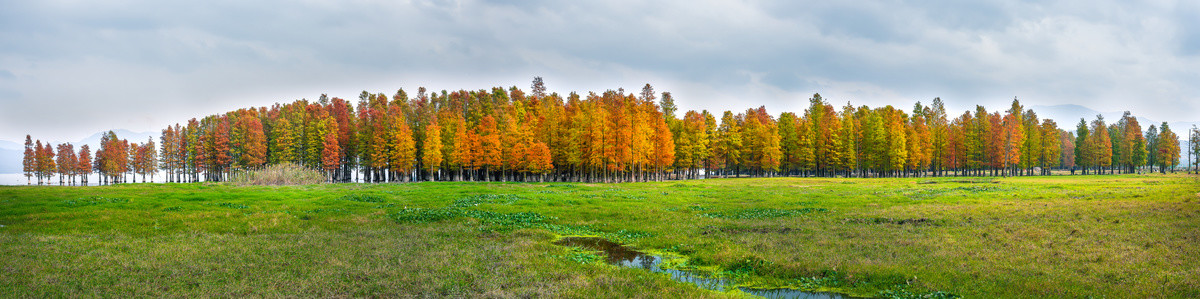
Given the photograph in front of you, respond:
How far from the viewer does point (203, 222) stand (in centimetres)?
1836

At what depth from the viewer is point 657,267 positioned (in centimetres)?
1282

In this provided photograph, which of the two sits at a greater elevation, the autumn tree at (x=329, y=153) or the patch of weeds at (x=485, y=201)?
the autumn tree at (x=329, y=153)

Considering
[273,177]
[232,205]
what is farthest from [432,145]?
[232,205]

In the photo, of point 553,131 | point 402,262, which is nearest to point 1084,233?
point 402,262

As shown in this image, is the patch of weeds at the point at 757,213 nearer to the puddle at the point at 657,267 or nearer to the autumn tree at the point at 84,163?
the puddle at the point at 657,267

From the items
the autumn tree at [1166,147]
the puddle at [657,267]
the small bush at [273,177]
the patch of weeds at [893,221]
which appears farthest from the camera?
Result: the autumn tree at [1166,147]

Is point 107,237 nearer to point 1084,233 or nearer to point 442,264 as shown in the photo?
point 442,264

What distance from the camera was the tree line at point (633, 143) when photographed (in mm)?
70312

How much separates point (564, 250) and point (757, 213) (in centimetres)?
1228

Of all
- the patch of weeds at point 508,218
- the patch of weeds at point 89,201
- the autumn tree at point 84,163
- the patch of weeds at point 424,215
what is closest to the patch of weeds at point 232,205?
the patch of weeds at point 89,201

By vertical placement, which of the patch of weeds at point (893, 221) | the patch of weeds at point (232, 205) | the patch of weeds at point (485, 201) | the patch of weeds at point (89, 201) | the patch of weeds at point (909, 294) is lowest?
the patch of weeds at point (893, 221)

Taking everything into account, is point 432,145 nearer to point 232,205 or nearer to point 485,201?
point 485,201

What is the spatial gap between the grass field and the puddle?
1.35 feet

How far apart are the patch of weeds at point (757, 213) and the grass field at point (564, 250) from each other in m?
0.21
